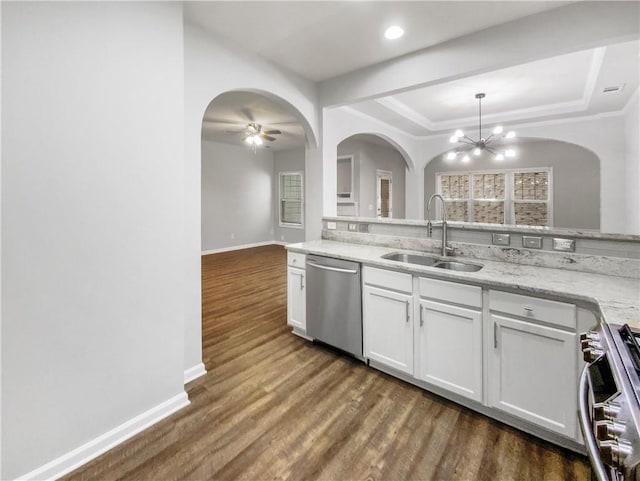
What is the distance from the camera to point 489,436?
1773 mm

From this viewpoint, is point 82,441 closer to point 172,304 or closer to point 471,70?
point 172,304

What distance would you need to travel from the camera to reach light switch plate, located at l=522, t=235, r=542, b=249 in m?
2.16

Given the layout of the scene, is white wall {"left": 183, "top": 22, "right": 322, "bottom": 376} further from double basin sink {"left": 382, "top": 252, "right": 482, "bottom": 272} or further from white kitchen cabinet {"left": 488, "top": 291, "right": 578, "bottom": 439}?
white kitchen cabinet {"left": 488, "top": 291, "right": 578, "bottom": 439}

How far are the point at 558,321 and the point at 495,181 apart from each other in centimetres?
681

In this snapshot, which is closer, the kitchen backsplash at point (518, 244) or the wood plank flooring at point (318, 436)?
the wood plank flooring at point (318, 436)

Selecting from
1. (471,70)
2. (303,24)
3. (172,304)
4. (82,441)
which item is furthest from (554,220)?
(82,441)

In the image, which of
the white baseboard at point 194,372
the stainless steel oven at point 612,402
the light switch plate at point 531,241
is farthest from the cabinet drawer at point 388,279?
the white baseboard at point 194,372

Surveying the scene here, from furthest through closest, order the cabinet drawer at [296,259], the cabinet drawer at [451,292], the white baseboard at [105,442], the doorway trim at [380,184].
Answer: the doorway trim at [380,184]
the cabinet drawer at [296,259]
the cabinet drawer at [451,292]
the white baseboard at [105,442]

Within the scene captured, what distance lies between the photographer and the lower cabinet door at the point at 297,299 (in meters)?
2.92

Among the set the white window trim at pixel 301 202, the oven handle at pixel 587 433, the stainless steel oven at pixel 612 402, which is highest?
the white window trim at pixel 301 202

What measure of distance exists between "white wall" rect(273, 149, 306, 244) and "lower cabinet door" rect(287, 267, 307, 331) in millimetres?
5341

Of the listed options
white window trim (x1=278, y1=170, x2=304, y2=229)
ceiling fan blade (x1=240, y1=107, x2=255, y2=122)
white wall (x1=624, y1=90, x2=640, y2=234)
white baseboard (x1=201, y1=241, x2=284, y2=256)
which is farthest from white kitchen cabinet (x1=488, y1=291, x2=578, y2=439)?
white window trim (x1=278, y1=170, x2=304, y2=229)

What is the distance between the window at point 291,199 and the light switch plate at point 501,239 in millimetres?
6463

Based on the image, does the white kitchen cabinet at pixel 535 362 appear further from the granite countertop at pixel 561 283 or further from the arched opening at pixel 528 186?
the arched opening at pixel 528 186
